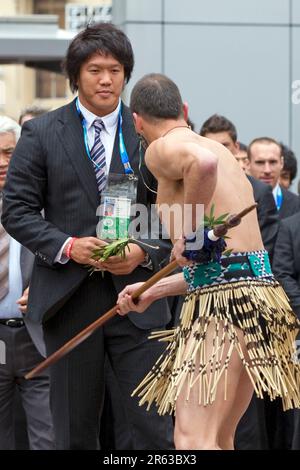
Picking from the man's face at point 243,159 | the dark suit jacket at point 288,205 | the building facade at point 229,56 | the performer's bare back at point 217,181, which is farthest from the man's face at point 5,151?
the building facade at point 229,56

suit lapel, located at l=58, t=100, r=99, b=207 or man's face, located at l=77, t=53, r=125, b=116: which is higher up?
man's face, located at l=77, t=53, r=125, b=116

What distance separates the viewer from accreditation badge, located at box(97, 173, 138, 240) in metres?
6.45

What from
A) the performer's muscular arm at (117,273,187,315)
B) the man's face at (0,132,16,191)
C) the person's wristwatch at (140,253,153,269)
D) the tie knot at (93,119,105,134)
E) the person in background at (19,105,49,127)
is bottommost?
the performer's muscular arm at (117,273,187,315)

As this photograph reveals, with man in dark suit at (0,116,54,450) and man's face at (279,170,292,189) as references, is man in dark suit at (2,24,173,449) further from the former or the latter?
man's face at (279,170,292,189)

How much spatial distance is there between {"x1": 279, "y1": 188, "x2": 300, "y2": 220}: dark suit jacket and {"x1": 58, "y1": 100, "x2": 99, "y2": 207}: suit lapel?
10.5 ft

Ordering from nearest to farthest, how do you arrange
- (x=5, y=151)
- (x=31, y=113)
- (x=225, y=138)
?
(x=5, y=151)
(x=225, y=138)
(x=31, y=113)

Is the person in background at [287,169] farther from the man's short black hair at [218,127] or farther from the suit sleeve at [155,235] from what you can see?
the suit sleeve at [155,235]

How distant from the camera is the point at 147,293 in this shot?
596 cm

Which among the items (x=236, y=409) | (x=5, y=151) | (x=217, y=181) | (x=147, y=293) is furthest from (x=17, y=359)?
(x=217, y=181)

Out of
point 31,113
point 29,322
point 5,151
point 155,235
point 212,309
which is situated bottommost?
point 29,322

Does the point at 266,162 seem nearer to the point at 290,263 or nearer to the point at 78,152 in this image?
the point at 290,263

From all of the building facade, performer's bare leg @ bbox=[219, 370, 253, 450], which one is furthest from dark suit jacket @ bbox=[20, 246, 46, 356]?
the building facade

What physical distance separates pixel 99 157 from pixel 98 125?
19 cm
